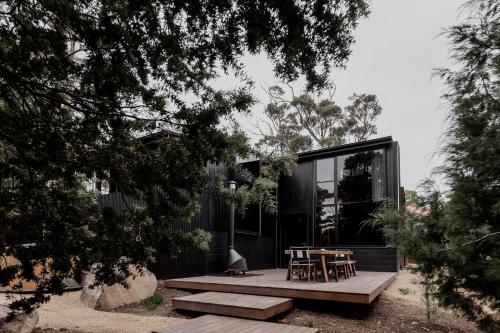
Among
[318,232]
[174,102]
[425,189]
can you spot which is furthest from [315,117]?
[174,102]

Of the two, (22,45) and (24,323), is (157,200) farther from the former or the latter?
(24,323)

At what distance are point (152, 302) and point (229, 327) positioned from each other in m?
2.63

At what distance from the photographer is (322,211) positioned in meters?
12.0

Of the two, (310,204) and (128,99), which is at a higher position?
(128,99)

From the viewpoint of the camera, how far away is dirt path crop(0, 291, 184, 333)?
208 inches

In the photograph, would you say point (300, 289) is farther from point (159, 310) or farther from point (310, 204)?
point (310, 204)

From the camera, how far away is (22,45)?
2176 millimetres

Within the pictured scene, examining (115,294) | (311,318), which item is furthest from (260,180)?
(115,294)

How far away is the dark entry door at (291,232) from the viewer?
40.8 ft

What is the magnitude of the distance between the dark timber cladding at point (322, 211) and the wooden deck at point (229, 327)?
4.15 meters

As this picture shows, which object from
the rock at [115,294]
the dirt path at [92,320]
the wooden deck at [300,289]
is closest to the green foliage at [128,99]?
the dirt path at [92,320]

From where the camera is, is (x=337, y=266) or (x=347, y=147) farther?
(x=347, y=147)

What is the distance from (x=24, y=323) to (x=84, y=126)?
142 inches

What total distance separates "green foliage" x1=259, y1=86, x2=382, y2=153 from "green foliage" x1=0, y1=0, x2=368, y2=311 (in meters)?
18.1
